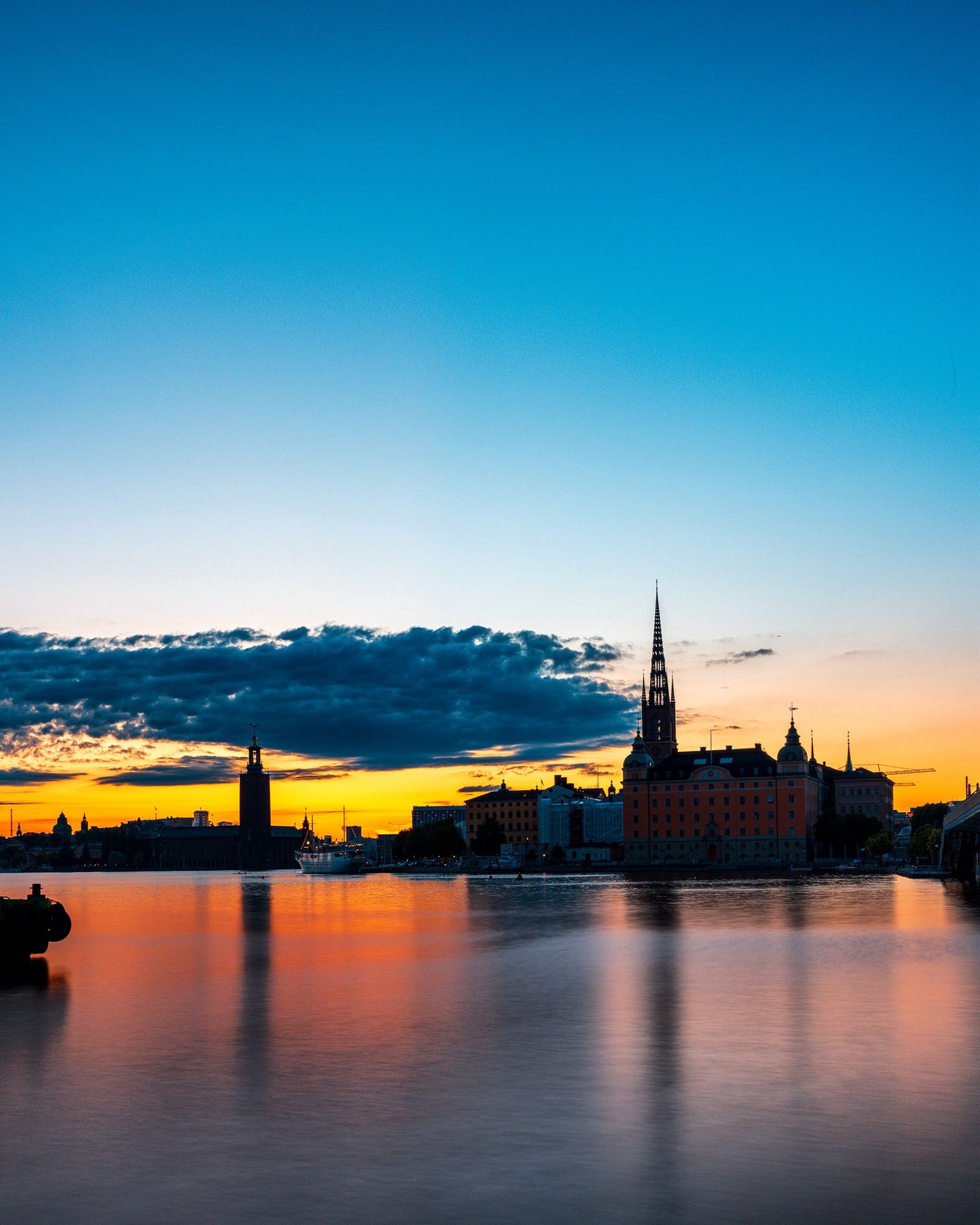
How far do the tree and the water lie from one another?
13231 cm

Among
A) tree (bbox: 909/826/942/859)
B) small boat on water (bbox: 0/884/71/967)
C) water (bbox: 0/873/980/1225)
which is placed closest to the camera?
water (bbox: 0/873/980/1225)

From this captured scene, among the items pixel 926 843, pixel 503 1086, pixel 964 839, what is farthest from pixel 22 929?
pixel 926 843

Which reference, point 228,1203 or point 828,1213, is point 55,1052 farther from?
point 828,1213

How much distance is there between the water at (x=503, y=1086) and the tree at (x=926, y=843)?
132 m

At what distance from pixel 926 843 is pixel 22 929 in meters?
153

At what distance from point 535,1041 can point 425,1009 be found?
25.0 ft

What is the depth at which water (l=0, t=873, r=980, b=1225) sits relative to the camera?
1758 centimetres

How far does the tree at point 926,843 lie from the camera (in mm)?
182625

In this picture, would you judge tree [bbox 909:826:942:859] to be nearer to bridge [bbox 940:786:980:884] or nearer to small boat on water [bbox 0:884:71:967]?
bridge [bbox 940:786:980:884]

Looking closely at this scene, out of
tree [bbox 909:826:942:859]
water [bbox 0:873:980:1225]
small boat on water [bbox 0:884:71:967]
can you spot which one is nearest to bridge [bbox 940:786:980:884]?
tree [bbox 909:826:942:859]

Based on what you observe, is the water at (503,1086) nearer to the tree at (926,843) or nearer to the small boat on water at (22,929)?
the small boat on water at (22,929)

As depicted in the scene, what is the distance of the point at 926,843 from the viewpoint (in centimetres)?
18525

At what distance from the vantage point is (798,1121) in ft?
71.5

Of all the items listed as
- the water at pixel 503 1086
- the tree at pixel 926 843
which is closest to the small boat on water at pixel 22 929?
the water at pixel 503 1086
